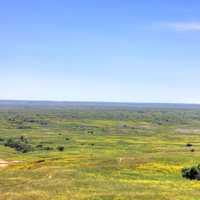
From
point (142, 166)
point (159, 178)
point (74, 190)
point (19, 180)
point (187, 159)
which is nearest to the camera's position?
point (74, 190)

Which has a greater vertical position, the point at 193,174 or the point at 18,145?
the point at 193,174

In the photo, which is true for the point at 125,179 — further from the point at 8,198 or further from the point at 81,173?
the point at 8,198

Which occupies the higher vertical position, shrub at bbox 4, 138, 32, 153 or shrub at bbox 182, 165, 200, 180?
shrub at bbox 182, 165, 200, 180

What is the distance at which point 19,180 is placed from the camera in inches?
1998

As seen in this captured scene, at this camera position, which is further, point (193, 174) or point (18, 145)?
point (18, 145)

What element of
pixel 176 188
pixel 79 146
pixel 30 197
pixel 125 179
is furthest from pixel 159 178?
pixel 79 146

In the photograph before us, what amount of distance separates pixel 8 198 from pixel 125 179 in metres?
16.3

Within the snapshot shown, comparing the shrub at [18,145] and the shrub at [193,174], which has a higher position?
the shrub at [193,174]

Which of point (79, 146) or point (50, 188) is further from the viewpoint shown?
point (79, 146)

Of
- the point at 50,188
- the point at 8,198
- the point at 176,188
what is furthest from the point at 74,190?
the point at 176,188

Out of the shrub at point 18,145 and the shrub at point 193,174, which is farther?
the shrub at point 18,145

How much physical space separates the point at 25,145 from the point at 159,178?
9720 centimetres

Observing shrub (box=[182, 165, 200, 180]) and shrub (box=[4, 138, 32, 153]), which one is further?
shrub (box=[4, 138, 32, 153])

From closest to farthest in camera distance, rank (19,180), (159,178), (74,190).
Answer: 1. (74,190)
2. (19,180)
3. (159,178)
